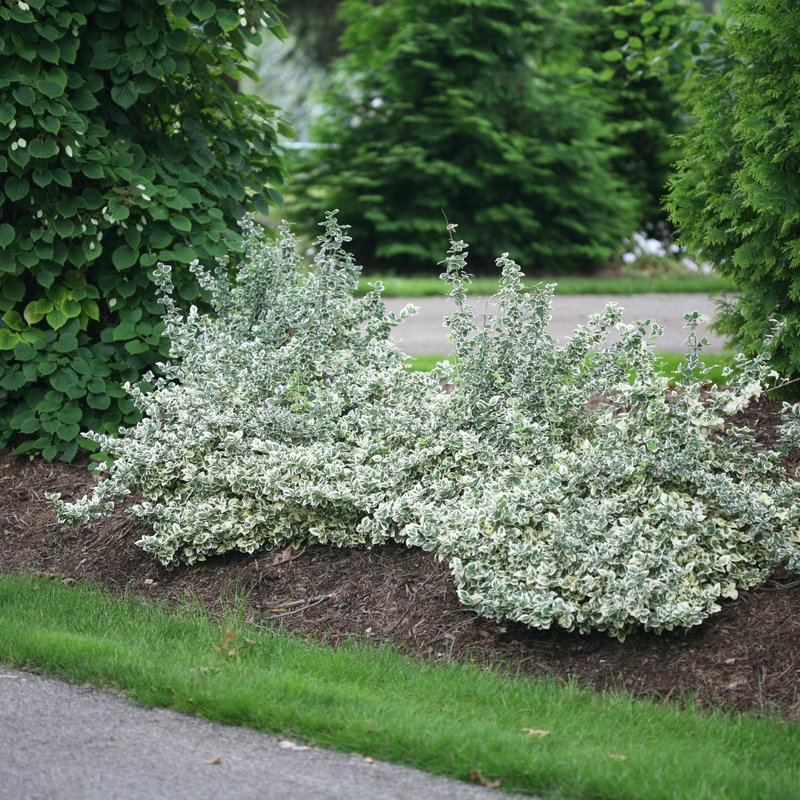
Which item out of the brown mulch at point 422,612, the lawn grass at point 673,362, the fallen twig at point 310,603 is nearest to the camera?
the brown mulch at point 422,612

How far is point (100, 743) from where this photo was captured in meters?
2.87

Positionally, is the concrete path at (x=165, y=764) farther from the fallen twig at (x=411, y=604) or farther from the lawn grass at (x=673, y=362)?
the lawn grass at (x=673, y=362)

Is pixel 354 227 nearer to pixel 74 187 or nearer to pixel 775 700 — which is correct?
pixel 74 187

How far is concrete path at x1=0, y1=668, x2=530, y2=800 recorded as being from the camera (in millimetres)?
2598

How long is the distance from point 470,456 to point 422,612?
0.82 meters

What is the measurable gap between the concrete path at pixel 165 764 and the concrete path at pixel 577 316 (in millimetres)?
5066

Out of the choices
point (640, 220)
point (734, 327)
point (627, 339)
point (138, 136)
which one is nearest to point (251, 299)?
point (138, 136)

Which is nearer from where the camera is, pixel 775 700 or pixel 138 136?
pixel 775 700

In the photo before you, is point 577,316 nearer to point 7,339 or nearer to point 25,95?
point 7,339

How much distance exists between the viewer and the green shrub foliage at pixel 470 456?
3572mm

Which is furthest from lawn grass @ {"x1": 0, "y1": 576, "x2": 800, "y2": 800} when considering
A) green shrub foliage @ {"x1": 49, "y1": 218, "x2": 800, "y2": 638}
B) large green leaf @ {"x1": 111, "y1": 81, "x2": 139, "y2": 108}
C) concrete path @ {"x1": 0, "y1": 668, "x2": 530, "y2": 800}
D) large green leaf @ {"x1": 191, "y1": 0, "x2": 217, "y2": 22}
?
large green leaf @ {"x1": 191, "y1": 0, "x2": 217, "y2": 22}

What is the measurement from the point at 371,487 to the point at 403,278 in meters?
10.9

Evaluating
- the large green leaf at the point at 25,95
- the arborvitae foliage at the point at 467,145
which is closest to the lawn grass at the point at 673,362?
the large green leaf at the point at 25,95

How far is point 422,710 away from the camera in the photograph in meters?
3.08
